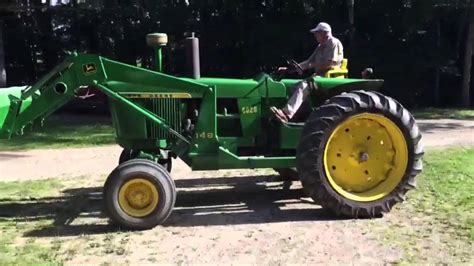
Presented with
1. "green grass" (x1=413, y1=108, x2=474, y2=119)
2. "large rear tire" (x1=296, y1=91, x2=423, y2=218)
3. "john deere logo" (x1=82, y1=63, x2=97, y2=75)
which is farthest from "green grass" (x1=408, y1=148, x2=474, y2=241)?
"green grass" (x1=413, y1=108, x2=474, y2=119)

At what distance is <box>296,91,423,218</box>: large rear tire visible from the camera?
21.5 ft

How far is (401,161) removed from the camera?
685 cm

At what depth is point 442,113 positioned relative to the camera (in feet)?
56.7

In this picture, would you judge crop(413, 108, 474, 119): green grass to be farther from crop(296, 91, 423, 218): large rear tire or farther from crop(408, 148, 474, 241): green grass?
crop(296, 91, 423, 218): large rear tire

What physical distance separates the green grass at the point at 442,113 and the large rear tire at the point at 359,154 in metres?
9.93

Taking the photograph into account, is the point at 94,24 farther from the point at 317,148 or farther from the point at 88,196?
the point at 317,148

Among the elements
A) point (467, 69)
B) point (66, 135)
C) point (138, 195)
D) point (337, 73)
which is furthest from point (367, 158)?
point (467, 69)

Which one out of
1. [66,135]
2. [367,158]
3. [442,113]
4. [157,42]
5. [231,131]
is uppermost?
[157,42]

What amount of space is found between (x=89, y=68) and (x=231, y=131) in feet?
5.24

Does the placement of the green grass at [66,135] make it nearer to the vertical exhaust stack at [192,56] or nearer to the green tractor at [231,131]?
the green tractor at [231,131]

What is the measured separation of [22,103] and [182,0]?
44.5 feet

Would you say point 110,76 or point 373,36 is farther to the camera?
point 373,36

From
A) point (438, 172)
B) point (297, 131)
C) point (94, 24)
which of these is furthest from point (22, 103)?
point (94, 24)

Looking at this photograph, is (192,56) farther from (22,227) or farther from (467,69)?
(467,69)
